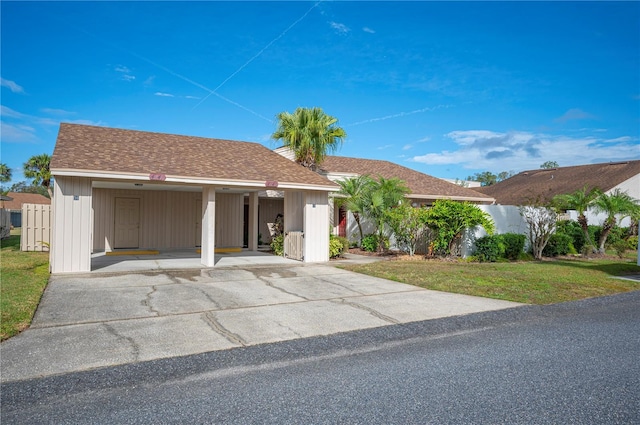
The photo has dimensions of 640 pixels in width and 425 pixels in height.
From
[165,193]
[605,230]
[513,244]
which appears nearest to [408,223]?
[513,244]

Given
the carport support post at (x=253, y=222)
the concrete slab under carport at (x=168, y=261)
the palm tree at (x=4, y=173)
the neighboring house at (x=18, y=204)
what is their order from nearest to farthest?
the concrete slab under carport at (x=168, y=261) → the carport support post at (x=253, y=222) → the palm tree at (x=4, y=173) → the neighboring house at (x=18, y=204)

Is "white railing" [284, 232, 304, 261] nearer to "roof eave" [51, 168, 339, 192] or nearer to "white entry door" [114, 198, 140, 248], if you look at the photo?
"roof eave" [51, 168, 339, 192]

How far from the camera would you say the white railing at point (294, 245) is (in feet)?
49.9

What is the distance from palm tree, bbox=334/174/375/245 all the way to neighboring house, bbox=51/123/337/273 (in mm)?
2703


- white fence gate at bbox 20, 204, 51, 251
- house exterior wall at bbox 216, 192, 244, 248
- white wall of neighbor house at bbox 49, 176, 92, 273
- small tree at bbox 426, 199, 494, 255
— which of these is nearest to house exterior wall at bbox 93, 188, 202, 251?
house exterior wall at bbox 216, 192, 244, 248

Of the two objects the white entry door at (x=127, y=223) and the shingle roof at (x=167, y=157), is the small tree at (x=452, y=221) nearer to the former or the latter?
the shingle roof at (x=167, y=157)

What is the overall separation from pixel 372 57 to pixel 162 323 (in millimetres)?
16340

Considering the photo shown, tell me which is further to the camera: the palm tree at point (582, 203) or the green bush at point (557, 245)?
the palm tree at point (582, 203)

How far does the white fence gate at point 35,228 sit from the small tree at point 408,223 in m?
14.2

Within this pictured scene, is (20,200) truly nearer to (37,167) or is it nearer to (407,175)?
(37,167)

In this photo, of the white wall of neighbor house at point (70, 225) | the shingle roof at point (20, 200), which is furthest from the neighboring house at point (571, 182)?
the shingle roof at point (20, 200)

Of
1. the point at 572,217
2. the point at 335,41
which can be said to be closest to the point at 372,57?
the point at 335,41

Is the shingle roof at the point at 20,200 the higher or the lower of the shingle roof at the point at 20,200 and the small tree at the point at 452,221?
the higher

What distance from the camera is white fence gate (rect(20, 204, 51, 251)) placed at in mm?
17359
